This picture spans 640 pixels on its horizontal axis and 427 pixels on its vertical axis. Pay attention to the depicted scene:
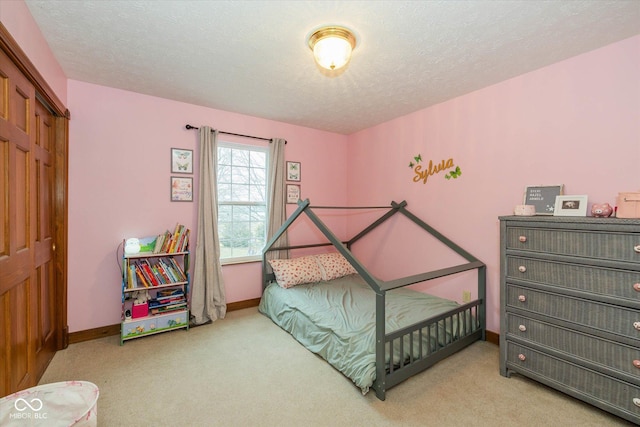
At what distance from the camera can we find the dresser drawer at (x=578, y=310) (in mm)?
1584

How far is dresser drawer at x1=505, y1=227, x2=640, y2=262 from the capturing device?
1576 mm

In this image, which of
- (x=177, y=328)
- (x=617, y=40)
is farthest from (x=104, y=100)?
(x=617, y=40)

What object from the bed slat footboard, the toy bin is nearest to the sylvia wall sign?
the bed slat footboard

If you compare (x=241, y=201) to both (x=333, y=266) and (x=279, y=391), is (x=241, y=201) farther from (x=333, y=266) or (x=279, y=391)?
(x=279, y=391)

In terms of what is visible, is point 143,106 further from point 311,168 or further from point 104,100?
point 311,168

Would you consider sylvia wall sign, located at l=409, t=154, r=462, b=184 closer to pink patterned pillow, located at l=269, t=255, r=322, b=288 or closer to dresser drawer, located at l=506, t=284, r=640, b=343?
dresser drawer, located at l=506, t=284, r=640, b=343

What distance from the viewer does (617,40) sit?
6.24ft

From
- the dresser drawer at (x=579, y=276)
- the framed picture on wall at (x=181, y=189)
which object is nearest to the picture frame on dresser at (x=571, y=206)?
the dresser drawer at (x=579, y=276)

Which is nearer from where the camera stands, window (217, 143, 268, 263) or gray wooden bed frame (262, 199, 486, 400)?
gray wooden bed frame (262, 199, 486, 400)

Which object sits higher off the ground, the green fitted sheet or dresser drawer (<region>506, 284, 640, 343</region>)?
dresser drawer (<region>506, 284, 640, 343</region>)

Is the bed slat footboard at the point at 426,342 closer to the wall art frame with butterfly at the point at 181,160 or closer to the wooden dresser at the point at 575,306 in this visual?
the wooden dresser at the point at 575,306

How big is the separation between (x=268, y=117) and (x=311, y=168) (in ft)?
2.94

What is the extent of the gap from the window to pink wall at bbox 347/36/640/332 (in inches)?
59.6

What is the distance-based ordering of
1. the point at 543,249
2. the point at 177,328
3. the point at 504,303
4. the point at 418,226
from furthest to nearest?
1. the point at 418,226
2. the point at 177,328
3. the point at 504,303
4. the point at 543,249
